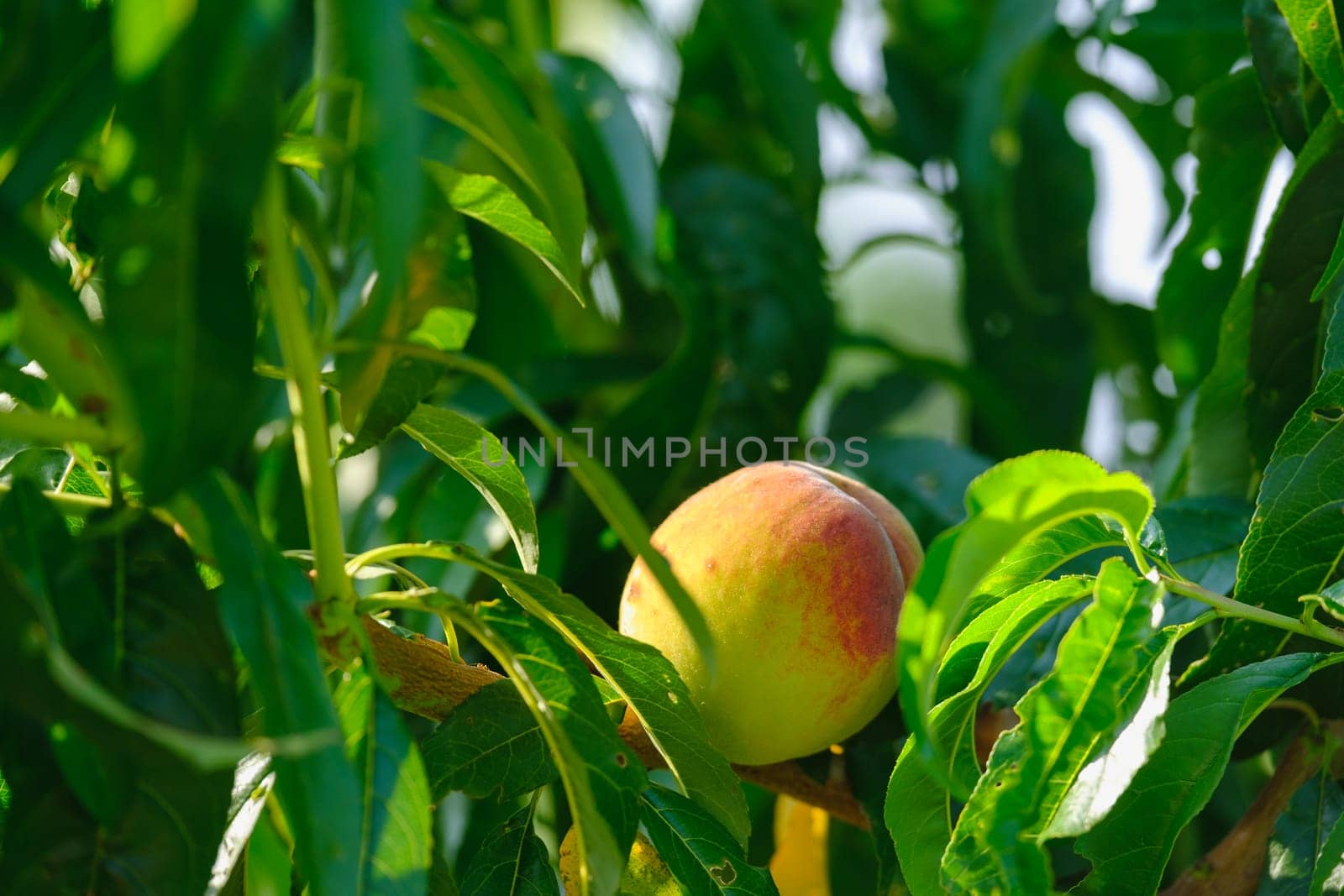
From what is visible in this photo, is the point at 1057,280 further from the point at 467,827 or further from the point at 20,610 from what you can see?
the point at 20,610

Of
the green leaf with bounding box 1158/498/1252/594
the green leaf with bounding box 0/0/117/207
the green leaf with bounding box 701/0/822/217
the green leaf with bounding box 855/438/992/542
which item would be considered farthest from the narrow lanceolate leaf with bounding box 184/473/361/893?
the green leaf with bounding box 701/0/822/217

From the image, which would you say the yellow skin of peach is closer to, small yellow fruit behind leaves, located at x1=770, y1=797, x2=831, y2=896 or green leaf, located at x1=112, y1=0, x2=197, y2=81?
small yellow fruit behind leaves, located at x1=770, y1=797, x2=831, y2=896

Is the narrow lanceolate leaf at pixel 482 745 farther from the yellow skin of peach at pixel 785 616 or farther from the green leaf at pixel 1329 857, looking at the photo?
the green leaf at pixel 1329 857

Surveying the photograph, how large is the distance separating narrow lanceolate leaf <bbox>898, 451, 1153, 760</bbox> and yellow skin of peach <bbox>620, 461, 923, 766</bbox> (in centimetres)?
17

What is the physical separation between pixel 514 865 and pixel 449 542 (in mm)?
136

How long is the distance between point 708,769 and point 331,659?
0.16m

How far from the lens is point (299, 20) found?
2.75ft

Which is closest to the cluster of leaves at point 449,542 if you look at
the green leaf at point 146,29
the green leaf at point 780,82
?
the green leaf at point 146,29

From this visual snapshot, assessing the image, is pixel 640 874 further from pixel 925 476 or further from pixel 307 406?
pixel 925 476

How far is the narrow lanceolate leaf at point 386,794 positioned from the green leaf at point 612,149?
0.45 metres

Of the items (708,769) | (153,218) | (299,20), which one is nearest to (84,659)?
(153,218)

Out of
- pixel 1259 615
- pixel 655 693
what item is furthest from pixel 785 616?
pixel 1259 615

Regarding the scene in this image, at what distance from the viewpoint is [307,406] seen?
1.34 ft

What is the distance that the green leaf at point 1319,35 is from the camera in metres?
0.49
